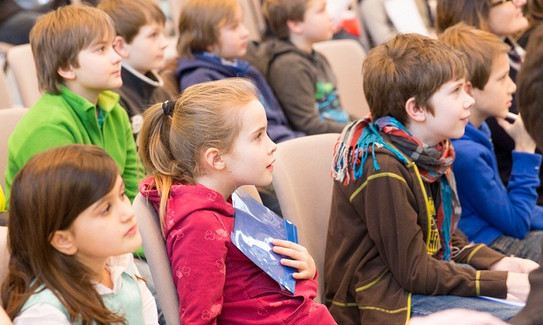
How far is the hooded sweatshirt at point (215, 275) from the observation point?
1566mm

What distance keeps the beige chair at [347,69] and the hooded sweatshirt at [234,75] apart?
52cm

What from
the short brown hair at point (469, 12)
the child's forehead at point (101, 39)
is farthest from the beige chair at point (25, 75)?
the short brown hair at point (469, 12)

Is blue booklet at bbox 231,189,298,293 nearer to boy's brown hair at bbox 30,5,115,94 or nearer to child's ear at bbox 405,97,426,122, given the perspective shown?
child's ear at bbox 405,97,426,122

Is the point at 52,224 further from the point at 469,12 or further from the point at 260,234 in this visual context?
the point at 469,12

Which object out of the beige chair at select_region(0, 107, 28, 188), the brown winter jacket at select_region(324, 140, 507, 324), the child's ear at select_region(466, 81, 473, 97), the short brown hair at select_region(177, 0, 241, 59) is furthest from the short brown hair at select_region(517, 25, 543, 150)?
the short brown hair at select_region(177, 0, 241, 59)

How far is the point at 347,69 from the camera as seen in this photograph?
3631 millimetres

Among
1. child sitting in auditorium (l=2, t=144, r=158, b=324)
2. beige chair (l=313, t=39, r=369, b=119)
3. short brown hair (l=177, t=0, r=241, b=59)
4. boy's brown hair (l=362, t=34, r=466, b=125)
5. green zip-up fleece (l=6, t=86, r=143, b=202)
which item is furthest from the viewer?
beige chair (l=313, t=39, r=369, b=119)

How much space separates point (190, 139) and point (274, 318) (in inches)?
17.8

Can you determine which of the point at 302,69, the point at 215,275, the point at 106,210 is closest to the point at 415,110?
the point at 215,275

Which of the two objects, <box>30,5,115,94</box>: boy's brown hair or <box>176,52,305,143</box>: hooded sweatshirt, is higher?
<box>30,5,115,94</box>: boy's brown hair

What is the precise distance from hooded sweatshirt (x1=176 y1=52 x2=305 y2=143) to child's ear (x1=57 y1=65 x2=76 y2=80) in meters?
0.73

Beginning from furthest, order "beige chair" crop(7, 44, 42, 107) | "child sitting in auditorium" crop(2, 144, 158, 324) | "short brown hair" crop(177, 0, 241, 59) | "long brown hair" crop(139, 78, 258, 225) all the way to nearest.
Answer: "short brown hair" crop(177, 0, 241, 59), "beige chair" crop(7, 44, 42, 107), "long brown hair" crop(139, 78, 258, 225), "child sitting in auditorium" crop(2, 144, 158, 324)

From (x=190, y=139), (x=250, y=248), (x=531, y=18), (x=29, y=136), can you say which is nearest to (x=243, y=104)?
(x=190, y=139)

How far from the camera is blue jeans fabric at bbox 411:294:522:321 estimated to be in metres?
1.81
